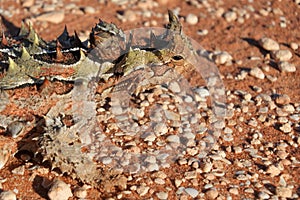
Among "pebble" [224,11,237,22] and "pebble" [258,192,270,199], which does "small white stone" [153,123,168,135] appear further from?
"pebble" [224,11,237,22]

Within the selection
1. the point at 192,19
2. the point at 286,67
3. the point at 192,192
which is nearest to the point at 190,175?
the point at 192,192

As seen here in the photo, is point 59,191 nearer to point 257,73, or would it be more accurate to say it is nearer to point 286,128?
point 286,128

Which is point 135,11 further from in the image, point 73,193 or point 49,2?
point 73,193

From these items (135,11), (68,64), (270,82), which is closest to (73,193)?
(68,64)

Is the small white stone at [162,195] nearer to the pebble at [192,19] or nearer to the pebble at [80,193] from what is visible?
the pebble at [80,193]

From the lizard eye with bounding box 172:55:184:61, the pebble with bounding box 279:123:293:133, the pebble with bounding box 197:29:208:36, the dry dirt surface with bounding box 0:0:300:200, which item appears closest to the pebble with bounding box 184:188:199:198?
Answer: the dry dirt surface with bounding box 0:0:300:200

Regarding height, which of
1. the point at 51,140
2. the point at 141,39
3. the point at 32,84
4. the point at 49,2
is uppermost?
the point at 141,39
